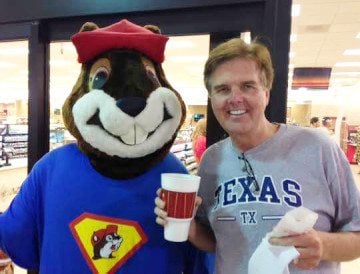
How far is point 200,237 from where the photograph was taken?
1.34 meters

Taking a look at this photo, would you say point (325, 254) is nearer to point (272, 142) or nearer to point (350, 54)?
point (272, 142)

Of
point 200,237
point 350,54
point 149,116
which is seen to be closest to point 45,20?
point 149,116

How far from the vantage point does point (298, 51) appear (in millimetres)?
9055

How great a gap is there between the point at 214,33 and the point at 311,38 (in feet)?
20.8

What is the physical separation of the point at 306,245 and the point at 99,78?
900mm

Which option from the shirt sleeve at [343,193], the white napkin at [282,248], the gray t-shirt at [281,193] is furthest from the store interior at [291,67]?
the white napkin at [282,248]

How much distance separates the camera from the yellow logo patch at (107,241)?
1.35 meters

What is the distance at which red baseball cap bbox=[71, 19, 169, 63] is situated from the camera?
140 cm

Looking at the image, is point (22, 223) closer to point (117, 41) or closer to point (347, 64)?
point (117, 41)

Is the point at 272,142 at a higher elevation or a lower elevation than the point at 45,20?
lower

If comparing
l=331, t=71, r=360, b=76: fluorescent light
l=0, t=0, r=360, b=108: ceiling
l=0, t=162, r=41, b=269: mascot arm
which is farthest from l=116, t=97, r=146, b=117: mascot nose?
l=331, t=71, r=360, b=76: fluorescent light

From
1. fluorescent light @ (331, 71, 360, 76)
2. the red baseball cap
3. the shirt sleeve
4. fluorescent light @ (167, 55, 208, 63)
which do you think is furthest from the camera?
fluorescent light @ (331, 71, 360, 76)

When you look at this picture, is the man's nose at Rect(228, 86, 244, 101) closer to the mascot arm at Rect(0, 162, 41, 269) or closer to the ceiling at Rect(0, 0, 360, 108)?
the ceiling at Rect(0, 0, 360, 108)

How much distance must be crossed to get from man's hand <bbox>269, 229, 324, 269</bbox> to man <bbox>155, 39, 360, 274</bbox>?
0.14 meters
